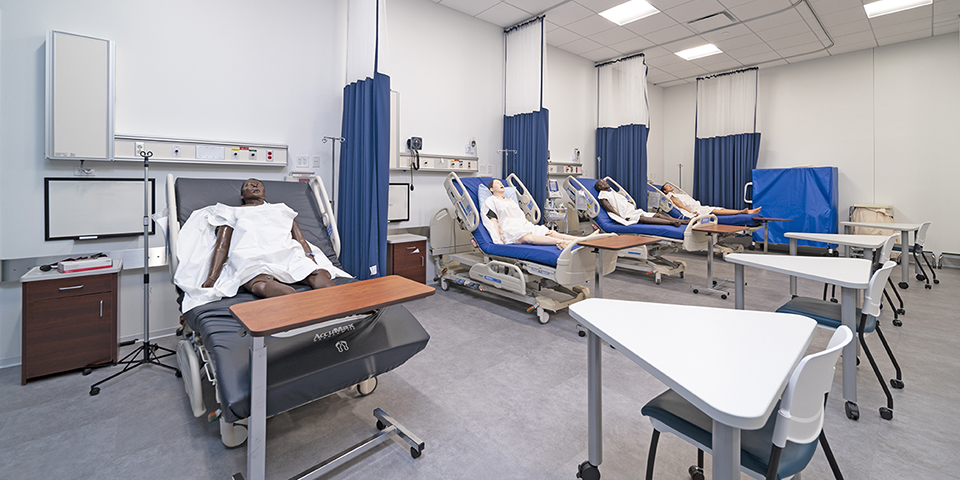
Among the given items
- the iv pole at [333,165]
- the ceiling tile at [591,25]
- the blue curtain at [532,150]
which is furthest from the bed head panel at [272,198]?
the ceiling tile at [591,25]

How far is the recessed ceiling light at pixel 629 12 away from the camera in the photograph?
4.91 meters

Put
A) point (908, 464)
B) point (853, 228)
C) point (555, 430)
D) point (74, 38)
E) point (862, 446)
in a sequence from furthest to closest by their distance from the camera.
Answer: point (853, 228)
point (74, 38)
point (555, 430)
point (862, 446)
point (908, 464)

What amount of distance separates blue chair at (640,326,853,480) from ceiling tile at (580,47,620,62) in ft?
20.3

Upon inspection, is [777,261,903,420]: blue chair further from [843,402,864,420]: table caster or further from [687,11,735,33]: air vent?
[687,11,735,33]: air vent

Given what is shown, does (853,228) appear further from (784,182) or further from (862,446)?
(862,446)

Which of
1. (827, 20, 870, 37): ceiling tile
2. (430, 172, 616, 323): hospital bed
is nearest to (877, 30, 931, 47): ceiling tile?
(827, 20, 870, 37): ceiling tile

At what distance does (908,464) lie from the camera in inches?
69.1

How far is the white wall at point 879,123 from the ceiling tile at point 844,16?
1765 millimetres

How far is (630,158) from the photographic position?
6.57 m

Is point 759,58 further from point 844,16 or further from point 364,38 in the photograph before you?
point 364,38

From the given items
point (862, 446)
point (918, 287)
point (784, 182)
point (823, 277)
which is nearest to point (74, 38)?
point (823, 277)

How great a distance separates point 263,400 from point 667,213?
6.47 meters

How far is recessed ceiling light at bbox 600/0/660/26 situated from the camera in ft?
16.1

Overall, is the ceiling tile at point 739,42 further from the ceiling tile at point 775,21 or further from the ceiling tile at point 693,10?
the ceiling tile at point 693,10
